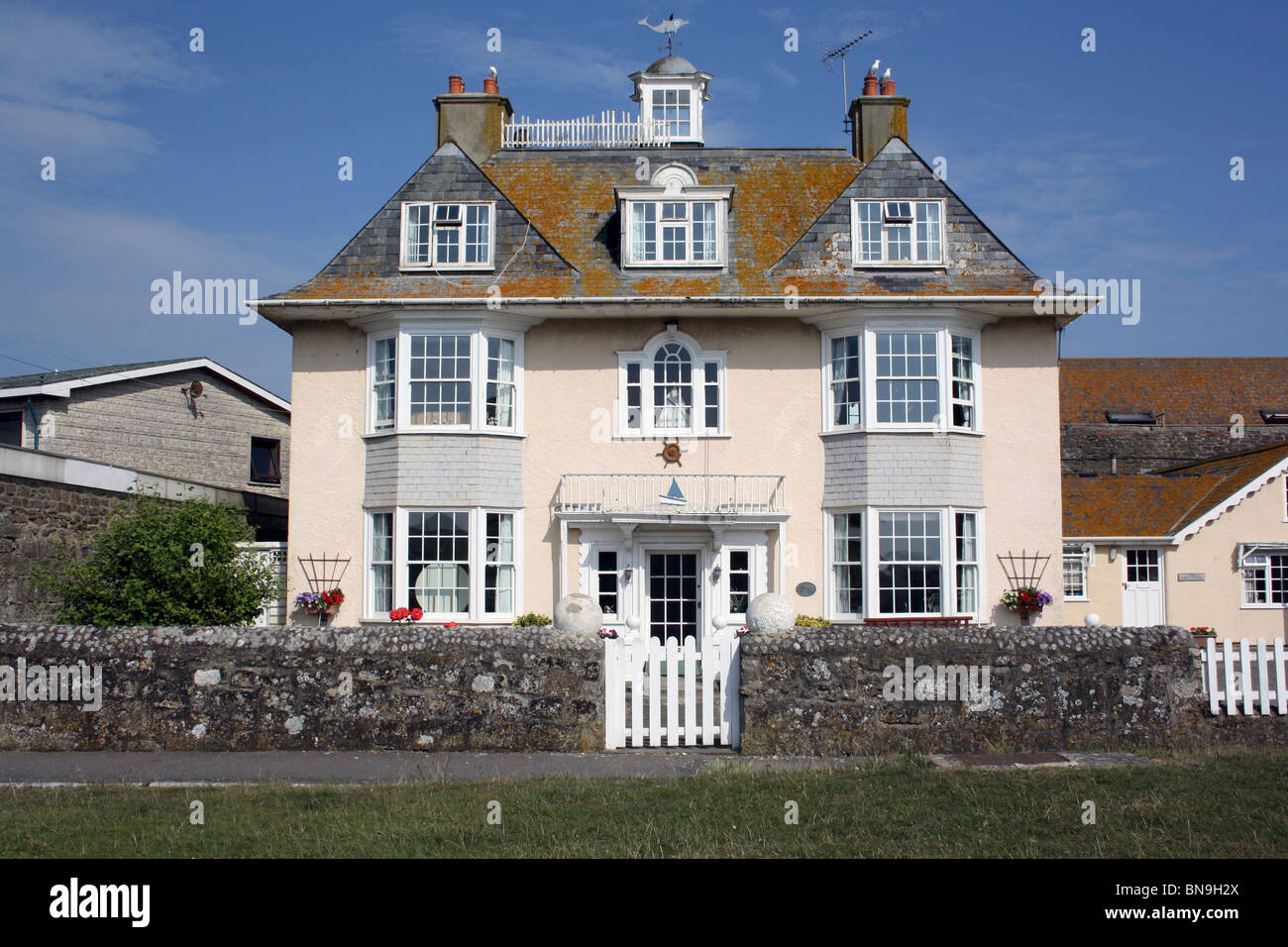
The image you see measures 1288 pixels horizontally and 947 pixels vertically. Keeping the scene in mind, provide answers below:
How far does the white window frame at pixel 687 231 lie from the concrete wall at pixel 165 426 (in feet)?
36.5

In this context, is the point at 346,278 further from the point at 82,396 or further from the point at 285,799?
the point at 285,799

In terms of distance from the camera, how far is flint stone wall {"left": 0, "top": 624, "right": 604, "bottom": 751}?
11531 millimetres

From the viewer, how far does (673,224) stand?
1912cm

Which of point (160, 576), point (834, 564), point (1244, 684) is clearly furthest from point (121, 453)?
point (1244, 684)

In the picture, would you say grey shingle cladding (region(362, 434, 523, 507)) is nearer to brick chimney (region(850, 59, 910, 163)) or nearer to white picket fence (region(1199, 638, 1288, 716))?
brick chimney (region(850, 59, 910, 163))

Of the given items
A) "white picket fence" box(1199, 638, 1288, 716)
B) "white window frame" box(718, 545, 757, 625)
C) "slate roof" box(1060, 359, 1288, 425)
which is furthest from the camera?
"slate roof" box(1060, 359, 1288, 425)

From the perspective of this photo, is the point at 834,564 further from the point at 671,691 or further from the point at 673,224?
the point at 671,691

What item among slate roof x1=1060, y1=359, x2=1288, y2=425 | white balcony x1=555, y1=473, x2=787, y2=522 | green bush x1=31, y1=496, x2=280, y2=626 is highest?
slate roof x1=1060, y1=359, x2=1288, y2=425

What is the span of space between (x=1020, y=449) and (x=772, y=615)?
8666 millimetres

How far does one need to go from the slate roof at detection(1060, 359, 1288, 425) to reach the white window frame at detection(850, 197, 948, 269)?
14.4 m

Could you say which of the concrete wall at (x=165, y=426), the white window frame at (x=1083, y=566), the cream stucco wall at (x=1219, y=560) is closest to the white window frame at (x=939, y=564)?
the white window frame at (x=1083, y=566)

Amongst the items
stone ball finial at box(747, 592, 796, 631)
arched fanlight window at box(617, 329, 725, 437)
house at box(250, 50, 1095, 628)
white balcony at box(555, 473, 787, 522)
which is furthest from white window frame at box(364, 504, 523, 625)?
stone ball finial at box(747, 592, 796, 631)

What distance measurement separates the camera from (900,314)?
719 inches

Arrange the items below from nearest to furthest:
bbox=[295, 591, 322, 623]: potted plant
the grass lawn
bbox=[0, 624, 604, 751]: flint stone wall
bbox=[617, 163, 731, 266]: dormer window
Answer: the grass lawn
bbox=[0, 624, 604, 751]: flint stone wall
bbox=[295, 591, 322, 623]: potted plant
bbox=[617, 163, 731, 266]: dormer window
